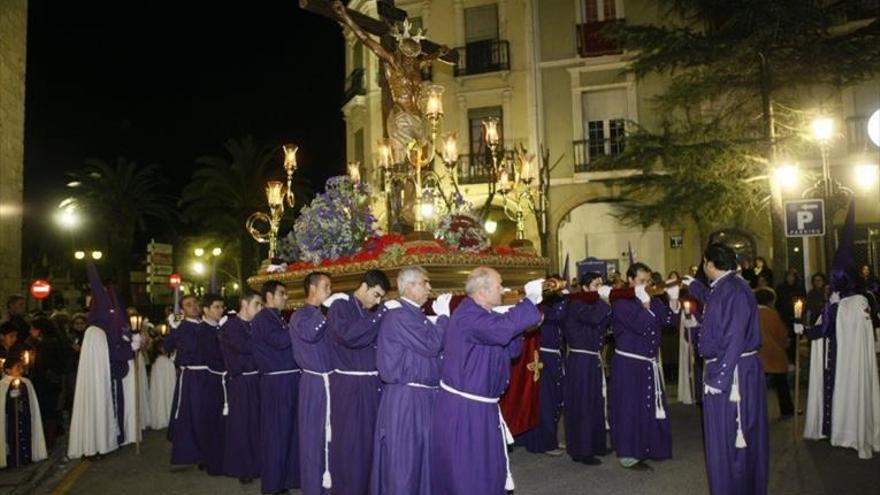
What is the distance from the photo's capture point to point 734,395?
607 cm

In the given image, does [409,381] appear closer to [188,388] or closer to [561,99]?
[188,388]

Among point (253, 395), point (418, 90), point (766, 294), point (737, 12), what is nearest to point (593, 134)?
point (737, 12)

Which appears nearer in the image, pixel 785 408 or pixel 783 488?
pixel 783 488

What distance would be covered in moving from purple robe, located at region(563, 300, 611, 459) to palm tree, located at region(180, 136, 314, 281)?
75.8 ft

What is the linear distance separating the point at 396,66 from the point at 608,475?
5.38m

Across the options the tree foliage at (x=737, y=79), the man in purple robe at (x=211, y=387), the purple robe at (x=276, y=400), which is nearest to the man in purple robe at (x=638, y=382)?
the purple robe at (x=276, y=400)

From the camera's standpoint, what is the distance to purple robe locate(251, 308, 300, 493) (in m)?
7.66

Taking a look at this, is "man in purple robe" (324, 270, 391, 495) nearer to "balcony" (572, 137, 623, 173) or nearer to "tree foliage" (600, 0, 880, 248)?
"tree foliage" (600, 0, 880, 248)

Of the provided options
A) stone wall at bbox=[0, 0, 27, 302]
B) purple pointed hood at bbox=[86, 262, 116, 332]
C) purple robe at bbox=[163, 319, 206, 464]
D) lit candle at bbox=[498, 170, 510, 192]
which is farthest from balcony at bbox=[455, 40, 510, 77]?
purple robe at bbox=[163, 319, 206, 464]

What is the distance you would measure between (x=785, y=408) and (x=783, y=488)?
4238 millimetres

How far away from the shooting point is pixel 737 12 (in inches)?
625

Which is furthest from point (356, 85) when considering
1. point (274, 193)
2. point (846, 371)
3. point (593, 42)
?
point (846, 371)

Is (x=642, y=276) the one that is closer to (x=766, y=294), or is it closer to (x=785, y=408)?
(x=766, y=294)

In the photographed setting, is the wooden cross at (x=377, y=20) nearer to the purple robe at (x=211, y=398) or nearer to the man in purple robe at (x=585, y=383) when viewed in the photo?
the man in purple robe at (x=585, y=383)
